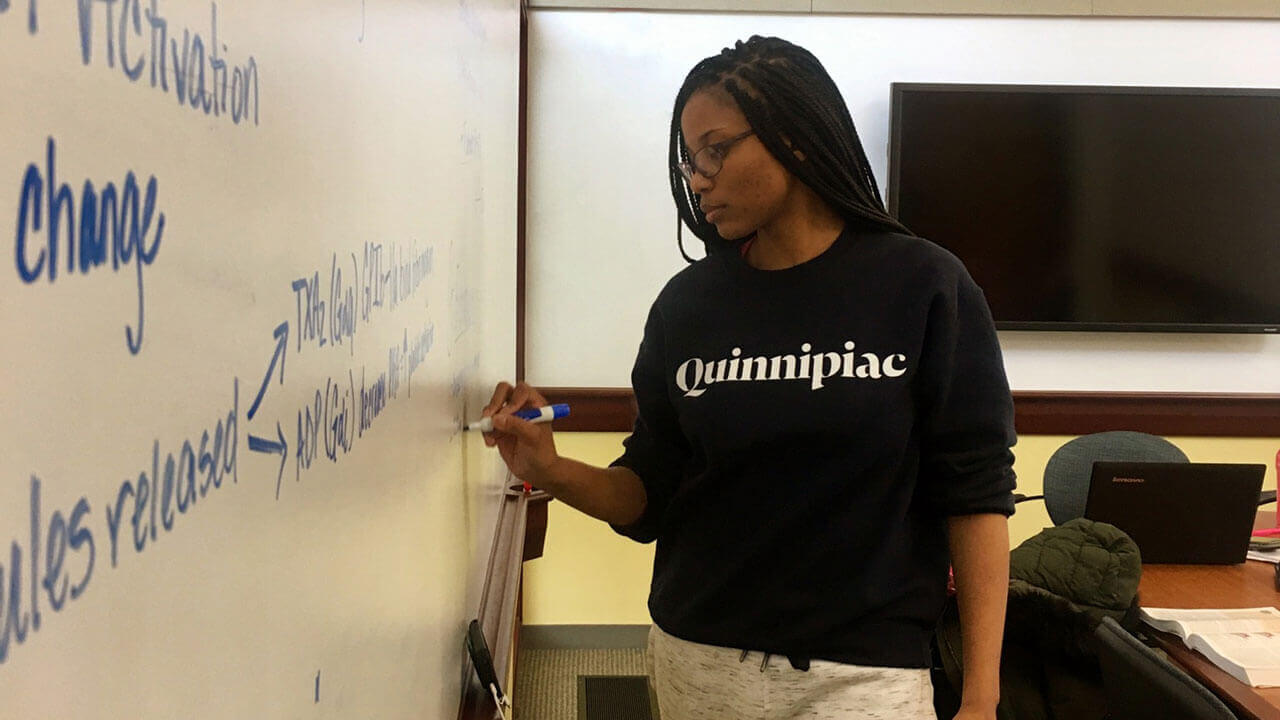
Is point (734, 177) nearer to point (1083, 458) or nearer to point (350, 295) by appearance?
point (350, 295)

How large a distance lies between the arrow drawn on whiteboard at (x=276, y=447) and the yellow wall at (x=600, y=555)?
8.86 feet

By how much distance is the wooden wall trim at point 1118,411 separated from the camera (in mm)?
3023

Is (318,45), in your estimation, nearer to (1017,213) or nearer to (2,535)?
(2,535)

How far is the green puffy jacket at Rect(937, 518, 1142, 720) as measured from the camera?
5.53 feet

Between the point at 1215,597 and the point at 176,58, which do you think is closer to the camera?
the point at 176,58

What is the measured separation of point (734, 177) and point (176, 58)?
2.68ft

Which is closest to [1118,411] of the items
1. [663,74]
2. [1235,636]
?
[1235,636]

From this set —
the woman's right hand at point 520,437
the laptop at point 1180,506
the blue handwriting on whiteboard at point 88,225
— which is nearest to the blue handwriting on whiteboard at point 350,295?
the blue handwriting on whiteboard at point 88,225

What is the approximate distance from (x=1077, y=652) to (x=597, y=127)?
1.94 meters

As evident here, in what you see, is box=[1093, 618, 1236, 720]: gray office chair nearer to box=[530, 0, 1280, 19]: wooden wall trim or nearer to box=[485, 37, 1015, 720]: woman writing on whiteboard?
box=[485, 37, 1015, 720]: woman writing on whiteboard

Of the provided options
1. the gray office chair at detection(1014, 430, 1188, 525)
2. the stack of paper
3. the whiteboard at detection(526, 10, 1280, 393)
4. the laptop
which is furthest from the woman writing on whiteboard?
→ the whiteboard at detection(526, 10, 1280, 393)

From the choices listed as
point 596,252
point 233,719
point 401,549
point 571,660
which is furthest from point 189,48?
point 571,660

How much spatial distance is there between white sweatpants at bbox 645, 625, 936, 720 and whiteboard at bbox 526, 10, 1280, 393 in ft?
6.68

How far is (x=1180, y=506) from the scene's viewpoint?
1913 millimetres
